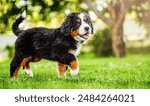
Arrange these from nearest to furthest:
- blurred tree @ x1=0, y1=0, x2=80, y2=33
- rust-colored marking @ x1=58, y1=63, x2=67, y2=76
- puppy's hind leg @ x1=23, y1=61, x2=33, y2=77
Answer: rust-colored marking @ x1=58, y1=63, x2=67, y2=76 < puppy's hind leg @ x1=23, y1=61, x2=33, y2=77 < blurred tree @ x1=0, y1=0, x2=80, y2=33

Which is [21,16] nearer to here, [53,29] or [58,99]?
[53,29]

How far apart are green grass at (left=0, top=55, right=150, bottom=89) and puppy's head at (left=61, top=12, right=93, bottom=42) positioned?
378 mm

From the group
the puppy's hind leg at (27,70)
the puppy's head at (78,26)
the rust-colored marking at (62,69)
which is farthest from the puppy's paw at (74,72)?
the puppy's hind leg at (27,70)

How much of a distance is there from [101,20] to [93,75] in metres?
0.56

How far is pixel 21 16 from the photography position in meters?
4.96

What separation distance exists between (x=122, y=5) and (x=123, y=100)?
964mm

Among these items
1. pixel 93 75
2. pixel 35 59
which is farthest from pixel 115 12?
pixel 35 59

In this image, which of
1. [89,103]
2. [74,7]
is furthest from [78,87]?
[74,7]

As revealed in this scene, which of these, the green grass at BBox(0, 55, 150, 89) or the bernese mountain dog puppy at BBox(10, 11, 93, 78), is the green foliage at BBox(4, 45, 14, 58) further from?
the bernese mountain dog puppy at BBox(10, 11, 93, 78)

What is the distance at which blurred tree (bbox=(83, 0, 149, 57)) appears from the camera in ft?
16.7

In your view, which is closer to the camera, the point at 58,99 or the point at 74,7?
the point at 58,99

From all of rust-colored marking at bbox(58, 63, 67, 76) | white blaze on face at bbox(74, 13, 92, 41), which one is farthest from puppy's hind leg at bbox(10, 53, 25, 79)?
white blaze on face at bbox(74, 13, 92, 41)

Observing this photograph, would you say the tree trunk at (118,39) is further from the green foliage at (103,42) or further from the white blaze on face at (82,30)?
the white blaze on face at (82,30)

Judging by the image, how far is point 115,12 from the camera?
5.23 meters
